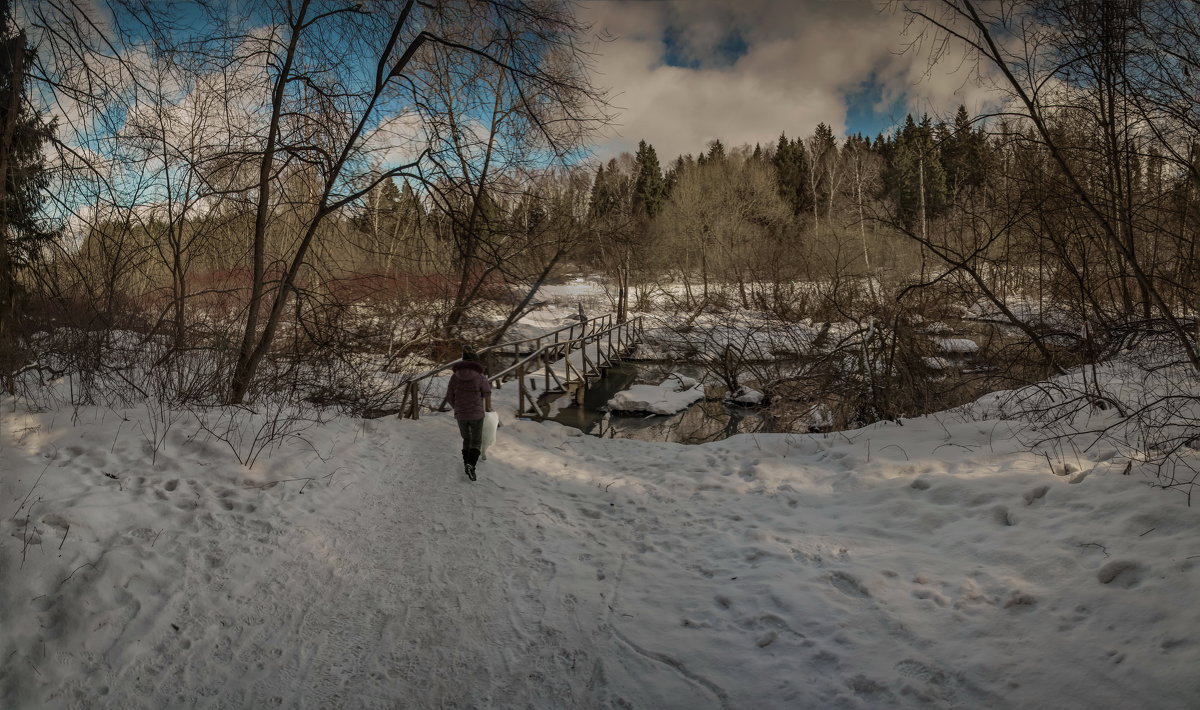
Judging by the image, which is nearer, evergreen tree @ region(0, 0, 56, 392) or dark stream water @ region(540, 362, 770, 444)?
evergreen tree @ region(0, 0, 56, 392)

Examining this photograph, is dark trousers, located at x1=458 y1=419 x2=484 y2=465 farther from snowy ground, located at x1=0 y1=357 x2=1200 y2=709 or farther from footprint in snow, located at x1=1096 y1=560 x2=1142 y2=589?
footprint in snow, located at x1=1096 y1=560 x2=1142 y2=589

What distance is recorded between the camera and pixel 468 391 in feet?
20.5

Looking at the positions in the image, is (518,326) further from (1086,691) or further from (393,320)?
(1086,691)

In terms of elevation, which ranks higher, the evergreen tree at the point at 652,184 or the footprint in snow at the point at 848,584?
the evergreen tree at the point at 652,184

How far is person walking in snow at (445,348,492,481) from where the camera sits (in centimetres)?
618

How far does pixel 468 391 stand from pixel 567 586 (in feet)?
9.61

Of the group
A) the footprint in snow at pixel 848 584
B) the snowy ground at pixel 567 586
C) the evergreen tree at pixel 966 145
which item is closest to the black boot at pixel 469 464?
the snowy ground at pixel 567 586

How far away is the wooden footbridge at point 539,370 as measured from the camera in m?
8.81

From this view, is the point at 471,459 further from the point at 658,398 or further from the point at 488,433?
the point at 658,398

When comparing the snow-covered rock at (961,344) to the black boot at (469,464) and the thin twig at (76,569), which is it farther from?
the thin twig at (76,569)

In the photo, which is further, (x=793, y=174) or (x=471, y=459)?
(x=793, y=174)

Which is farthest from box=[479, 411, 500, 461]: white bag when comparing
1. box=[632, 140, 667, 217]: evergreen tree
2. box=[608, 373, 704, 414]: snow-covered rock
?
box=[632, 140, 667, 217]: evergreen tree

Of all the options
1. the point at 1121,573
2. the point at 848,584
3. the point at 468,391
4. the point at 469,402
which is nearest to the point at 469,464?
the point at 469,402

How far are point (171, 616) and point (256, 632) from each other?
0.45m
